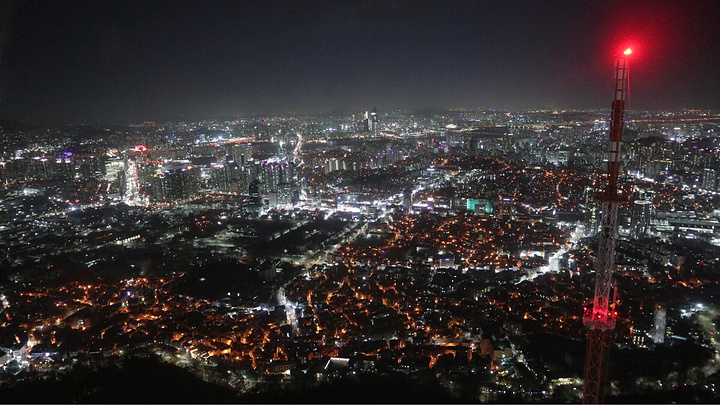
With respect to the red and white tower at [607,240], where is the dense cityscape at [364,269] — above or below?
below

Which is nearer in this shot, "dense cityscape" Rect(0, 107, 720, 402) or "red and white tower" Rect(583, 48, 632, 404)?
"red and white tower" Rect(583, 48, 632, 404)

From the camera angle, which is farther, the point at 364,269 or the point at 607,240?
the point at 364,269

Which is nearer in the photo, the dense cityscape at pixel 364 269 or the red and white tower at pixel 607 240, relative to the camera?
the red and white tower at pixel 607 240

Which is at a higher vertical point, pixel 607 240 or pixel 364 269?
pixel 607 240

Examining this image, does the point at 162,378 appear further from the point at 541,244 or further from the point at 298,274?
the point at 541,244

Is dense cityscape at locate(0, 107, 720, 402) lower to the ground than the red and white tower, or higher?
lower
